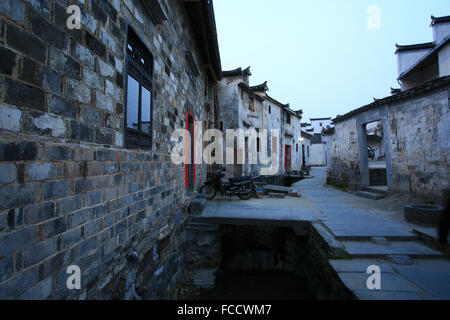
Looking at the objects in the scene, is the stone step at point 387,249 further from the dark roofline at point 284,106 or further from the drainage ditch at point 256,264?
the dark roofline at point 284,106

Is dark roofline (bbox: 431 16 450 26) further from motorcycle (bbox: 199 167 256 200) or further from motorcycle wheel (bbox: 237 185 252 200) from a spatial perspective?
motorcycle wheel (bbox: 237 185 252 200)

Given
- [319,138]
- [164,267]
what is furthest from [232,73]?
[319,138]

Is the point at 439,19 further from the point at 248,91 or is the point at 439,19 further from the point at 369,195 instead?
the point at 369,195

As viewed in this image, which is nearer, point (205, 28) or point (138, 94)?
point (138, 94)

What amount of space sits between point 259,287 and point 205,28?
6.59 meters

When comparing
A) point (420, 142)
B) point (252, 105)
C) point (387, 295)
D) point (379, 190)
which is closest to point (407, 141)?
point (420, 142)

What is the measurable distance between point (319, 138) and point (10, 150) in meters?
36.3

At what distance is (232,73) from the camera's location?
12.9 meters

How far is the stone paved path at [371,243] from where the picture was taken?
8.76 feet

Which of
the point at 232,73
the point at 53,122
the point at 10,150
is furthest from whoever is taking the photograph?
the point at 232,73

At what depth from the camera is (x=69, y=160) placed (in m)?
1.71

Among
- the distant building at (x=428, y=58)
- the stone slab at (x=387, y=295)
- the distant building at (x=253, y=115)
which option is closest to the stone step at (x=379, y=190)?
the distant building at (x=253, y=115)

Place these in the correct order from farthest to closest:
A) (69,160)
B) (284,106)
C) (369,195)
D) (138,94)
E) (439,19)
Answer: (284,106), (439,19), (369,195), (138,94), (69,160)
